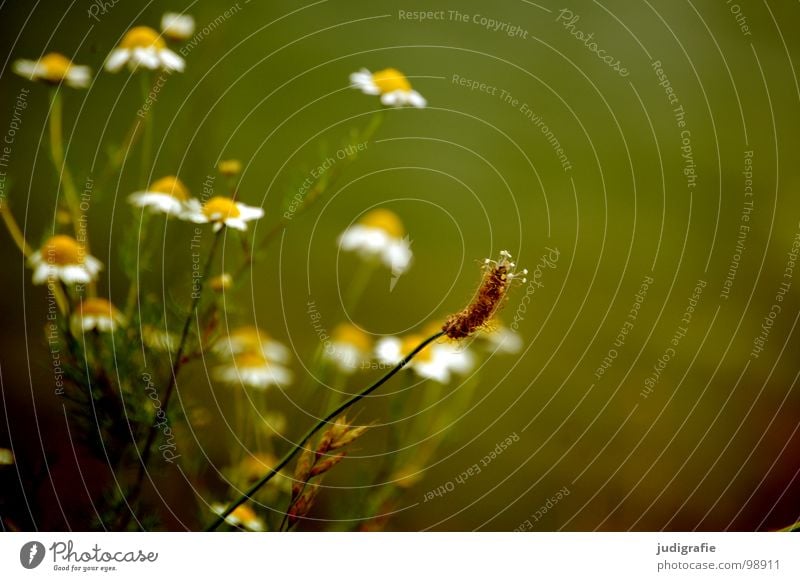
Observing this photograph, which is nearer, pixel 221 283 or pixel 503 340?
pixel 221 283

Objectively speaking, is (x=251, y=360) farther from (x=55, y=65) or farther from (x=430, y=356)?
(x=55, y=65)

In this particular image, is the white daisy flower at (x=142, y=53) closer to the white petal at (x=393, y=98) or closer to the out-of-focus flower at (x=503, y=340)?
the white petal at (x=393, y=98)

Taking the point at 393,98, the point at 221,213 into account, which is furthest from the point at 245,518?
the point at 393,98

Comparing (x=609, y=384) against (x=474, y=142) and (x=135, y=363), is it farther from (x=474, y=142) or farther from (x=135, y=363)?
(x=135, y=363)

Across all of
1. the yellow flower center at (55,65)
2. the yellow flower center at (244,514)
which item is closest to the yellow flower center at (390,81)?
the yellow flower center at (55,65)

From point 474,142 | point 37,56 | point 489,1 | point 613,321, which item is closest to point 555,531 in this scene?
point 613,321

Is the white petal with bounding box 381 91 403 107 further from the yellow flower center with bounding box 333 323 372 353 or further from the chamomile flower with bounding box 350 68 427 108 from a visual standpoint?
the yellow flower center with bounding box 333 323 372 353

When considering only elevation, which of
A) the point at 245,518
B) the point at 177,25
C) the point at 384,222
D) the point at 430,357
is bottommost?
the point at 245,518
